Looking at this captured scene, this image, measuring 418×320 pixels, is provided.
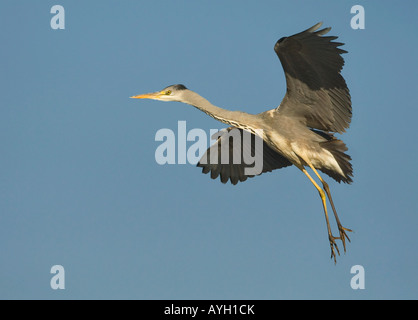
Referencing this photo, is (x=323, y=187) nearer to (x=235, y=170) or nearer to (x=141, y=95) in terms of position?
(x=235, y=170)

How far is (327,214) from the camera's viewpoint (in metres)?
10.4

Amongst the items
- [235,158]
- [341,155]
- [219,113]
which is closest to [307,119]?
[341,155]

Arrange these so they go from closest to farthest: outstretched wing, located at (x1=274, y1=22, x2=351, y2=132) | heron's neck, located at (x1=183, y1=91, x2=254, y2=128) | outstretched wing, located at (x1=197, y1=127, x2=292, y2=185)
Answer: outstretched wing, located at (x1=274, y1=22, x2=351, y2=132) < heron's neck, located at (x1=183, y1=91, x2=254, y2=128) < outstretched wing, located at (x1=197, y1=127, x2=292, y2=185)

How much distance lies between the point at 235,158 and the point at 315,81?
9.49 ft

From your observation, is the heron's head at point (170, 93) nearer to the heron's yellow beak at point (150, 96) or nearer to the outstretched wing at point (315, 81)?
the heron's yellow beak at point (150, 96)

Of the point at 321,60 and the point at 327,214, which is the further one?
the point at 327,214

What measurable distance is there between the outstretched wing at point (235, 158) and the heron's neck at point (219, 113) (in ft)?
4.69

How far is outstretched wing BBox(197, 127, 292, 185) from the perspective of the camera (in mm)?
12008

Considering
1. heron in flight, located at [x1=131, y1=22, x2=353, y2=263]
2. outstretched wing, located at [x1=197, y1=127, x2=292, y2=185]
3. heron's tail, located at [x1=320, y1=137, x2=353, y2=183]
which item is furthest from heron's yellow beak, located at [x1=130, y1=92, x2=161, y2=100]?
heron's tail, located at [x1=320, y1=137, x2=353, y2=183]

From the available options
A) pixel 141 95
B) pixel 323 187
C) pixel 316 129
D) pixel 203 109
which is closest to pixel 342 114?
pixel 316 129

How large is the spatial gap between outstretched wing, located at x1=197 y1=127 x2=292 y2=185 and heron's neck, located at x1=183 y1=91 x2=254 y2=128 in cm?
143

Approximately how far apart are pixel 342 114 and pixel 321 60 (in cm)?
114

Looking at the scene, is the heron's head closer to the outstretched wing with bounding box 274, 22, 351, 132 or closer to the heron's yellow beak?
the heron's yellow beak

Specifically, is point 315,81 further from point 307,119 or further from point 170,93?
point 170,93
